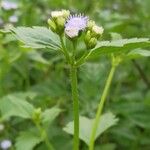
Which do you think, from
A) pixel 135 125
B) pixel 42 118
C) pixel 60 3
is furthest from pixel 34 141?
pixel 60 3

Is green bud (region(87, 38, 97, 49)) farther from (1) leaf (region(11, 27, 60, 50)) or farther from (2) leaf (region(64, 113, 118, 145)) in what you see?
(2) leaf (region(64, 113, 118, 145))

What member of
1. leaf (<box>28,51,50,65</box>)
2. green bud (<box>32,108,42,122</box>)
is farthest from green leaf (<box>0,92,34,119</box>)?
leaf (<box>28,51,50,65</box>)

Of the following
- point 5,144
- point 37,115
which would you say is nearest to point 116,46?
point 37,115

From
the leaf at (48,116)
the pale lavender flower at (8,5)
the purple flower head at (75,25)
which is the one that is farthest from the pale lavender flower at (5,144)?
the purple flower head at (75,25)

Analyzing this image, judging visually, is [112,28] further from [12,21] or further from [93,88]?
[12,21]

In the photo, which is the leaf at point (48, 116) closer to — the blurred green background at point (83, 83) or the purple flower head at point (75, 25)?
the blurred green background at point (83, 83)

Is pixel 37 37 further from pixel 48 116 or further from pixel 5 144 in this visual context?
pixel 5 144
